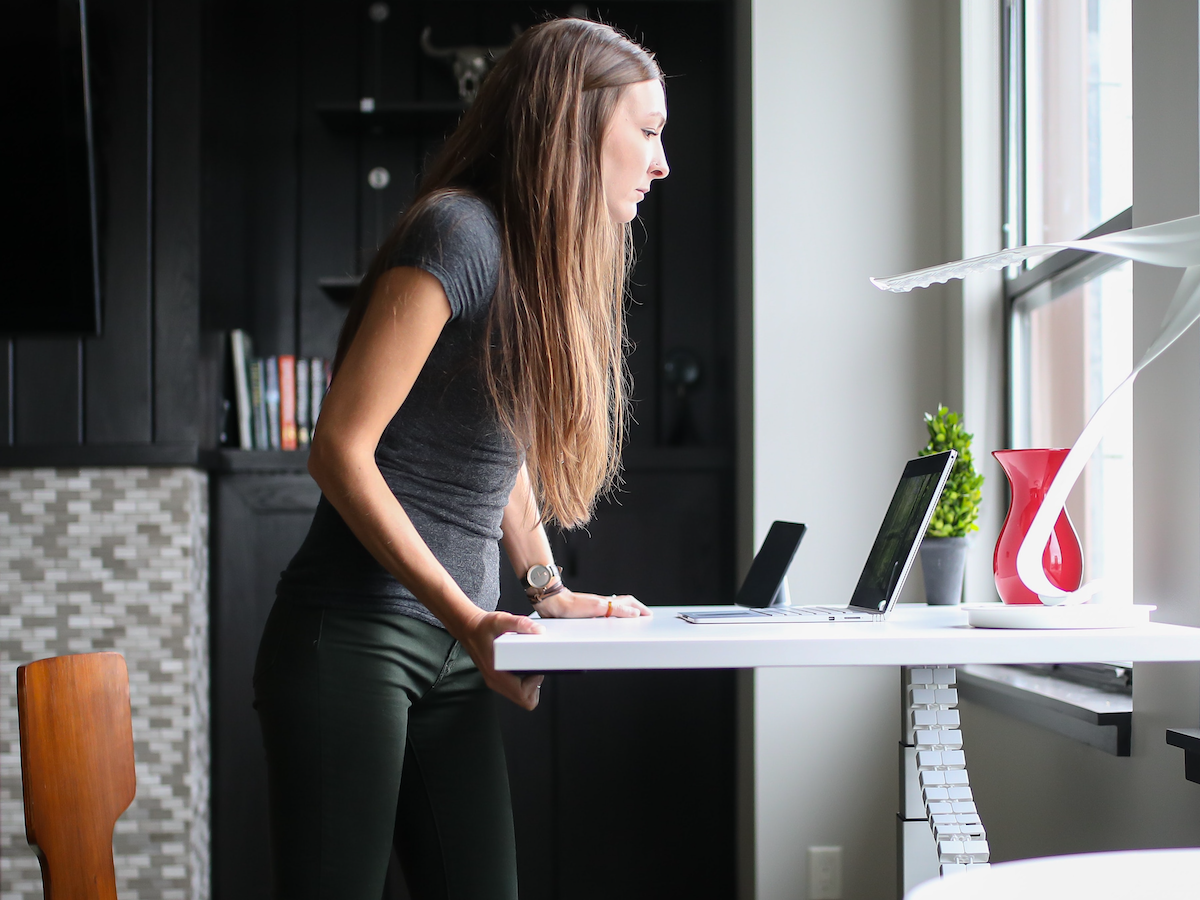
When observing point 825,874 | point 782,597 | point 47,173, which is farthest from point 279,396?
point 825,874

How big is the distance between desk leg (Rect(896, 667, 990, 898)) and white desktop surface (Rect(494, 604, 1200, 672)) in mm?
123

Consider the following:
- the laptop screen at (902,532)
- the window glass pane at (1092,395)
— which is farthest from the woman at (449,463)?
the window glass pane at (1092,395)

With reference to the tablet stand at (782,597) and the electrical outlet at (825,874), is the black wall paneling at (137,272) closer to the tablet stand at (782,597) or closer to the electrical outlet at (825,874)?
the tablet stand at (782,597)

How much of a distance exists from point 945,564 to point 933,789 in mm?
673

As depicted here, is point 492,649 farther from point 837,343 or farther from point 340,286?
point 340,286

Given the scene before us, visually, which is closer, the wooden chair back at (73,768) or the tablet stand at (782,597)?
the wooden chair back at (73,768)

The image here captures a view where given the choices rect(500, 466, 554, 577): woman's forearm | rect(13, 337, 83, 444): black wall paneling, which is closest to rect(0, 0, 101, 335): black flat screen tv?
rect(13, 337, 83, 444): black wall paneling

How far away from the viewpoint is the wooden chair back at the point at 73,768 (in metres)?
0.90

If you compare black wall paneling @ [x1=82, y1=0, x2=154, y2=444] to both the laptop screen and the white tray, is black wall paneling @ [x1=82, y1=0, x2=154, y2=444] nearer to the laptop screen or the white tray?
the laptop screen

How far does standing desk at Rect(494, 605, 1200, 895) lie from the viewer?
2.94 feet

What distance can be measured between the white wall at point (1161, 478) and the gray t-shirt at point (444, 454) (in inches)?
33.0

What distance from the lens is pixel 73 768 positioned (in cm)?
93

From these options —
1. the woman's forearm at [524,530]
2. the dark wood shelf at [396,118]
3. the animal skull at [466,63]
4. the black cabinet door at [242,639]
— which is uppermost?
the animal skull at [466,63]

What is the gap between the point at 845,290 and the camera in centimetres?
228
